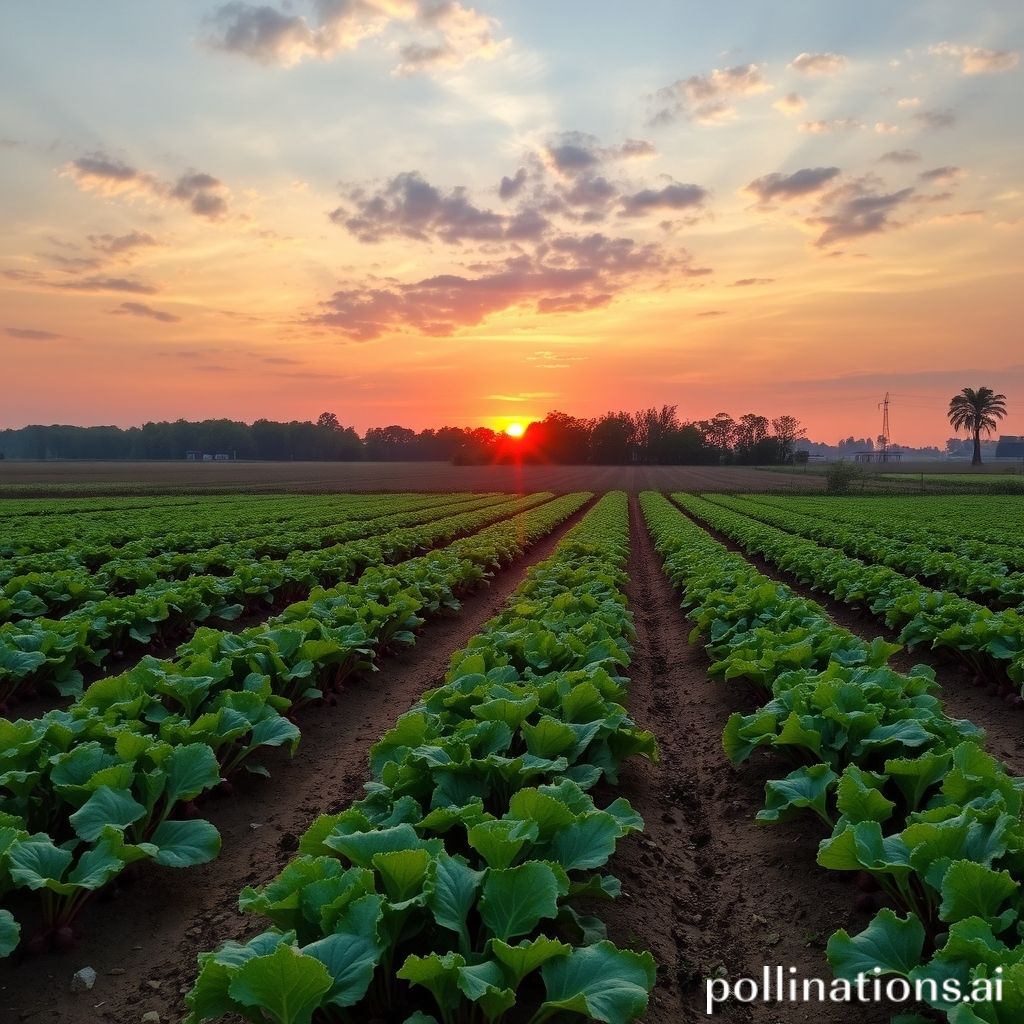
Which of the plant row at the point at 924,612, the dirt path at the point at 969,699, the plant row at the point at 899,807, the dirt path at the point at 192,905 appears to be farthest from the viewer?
the plant row at the point at 924,612

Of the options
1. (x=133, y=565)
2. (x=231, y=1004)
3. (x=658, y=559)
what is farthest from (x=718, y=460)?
(x=231, y=1004)

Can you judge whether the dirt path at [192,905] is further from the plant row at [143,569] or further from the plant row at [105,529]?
the plant row at [105,529]

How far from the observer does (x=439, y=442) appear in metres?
173

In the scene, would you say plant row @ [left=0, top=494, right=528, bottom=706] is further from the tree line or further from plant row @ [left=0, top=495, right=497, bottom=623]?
the tree line

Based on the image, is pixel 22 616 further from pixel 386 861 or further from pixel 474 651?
pixel 386 861

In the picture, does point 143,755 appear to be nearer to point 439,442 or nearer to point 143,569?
point 143,569

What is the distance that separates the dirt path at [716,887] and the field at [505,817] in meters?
A: 0.02

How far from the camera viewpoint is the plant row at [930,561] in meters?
12.4

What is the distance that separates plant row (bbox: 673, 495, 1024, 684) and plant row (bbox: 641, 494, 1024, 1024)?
6.78 ft

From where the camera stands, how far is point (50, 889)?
3.83 metres

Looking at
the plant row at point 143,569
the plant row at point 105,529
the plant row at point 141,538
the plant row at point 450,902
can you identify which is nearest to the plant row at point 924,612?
the plant row at point 450,902

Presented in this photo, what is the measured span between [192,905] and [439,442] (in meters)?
171

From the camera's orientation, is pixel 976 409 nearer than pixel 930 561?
No

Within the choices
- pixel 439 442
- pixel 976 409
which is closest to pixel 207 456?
pixel 439 442
